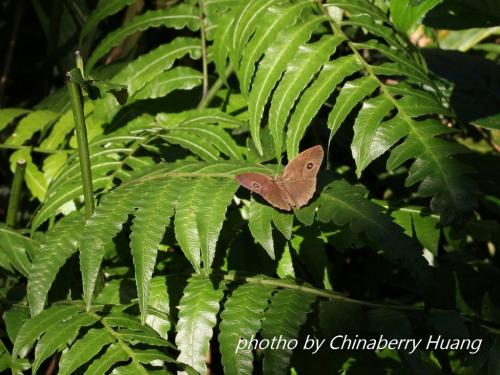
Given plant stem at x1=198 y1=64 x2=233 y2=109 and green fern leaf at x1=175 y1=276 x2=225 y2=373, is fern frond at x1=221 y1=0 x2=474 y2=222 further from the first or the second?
green fern leaf at x1=175 y1=276 x2=225 y2=373

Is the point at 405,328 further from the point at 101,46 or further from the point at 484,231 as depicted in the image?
the point at 101,46

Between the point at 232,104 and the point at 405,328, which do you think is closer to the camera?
the point at 405,328

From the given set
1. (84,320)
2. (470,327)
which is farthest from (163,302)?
(470,327)

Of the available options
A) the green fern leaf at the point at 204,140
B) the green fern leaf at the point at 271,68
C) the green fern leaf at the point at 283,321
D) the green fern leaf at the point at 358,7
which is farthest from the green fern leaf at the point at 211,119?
the green fern leaf at the point at 283,321

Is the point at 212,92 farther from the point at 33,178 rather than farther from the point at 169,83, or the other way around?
the point at 33,178

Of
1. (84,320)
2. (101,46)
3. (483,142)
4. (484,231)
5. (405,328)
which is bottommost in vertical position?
(483,142)

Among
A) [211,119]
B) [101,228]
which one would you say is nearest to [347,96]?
[211,119]
